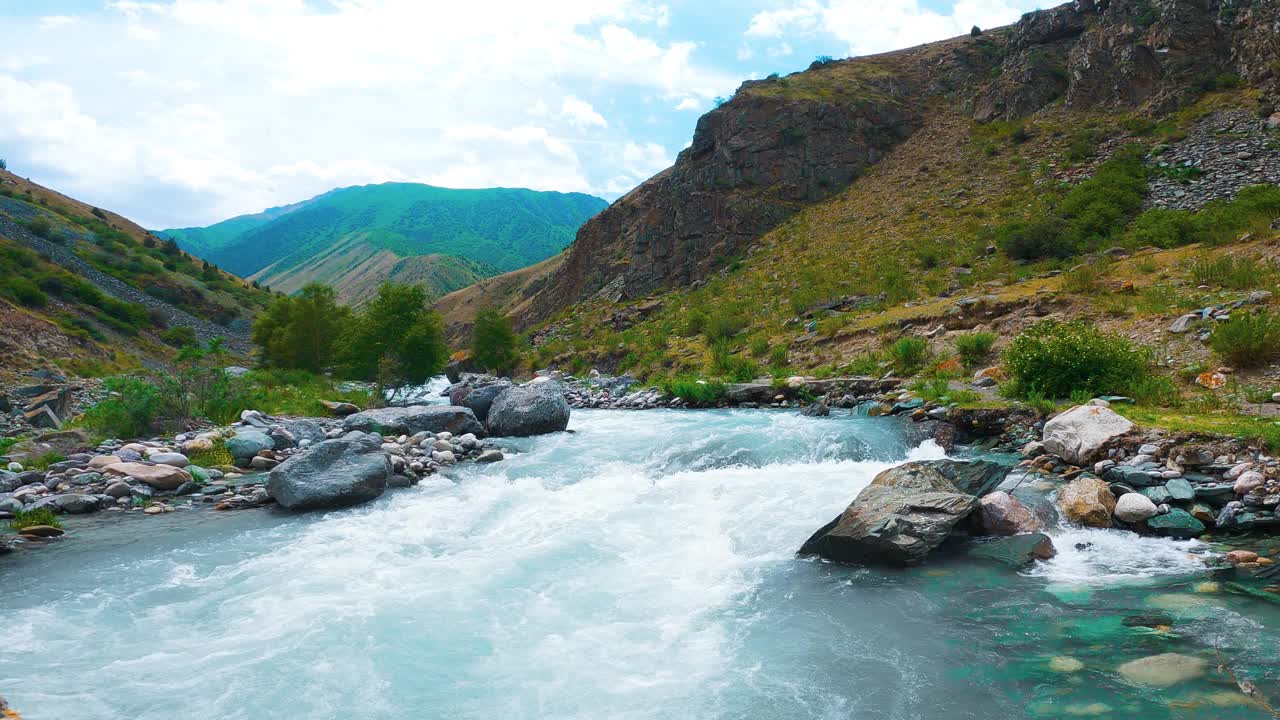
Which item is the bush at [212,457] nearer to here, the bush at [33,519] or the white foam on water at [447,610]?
the bush at [33,519]

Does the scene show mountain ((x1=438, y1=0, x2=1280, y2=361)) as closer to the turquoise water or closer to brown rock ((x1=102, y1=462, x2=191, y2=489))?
the turquoise water

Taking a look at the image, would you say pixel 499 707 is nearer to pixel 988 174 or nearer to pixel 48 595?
pixel 48 595

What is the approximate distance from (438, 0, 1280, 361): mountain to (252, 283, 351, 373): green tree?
13.4m

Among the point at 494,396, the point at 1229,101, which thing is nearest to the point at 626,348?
the point at 494,396

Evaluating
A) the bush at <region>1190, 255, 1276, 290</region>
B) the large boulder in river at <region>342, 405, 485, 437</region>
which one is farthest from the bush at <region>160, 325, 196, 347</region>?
the bush at <region>1190, 255, 1276, 290</region>

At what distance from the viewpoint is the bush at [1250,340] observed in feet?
37.5

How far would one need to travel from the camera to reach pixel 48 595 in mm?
7387

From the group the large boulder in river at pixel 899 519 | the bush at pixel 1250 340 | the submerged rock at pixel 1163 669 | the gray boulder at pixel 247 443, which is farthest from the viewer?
the gray boulder at pixel 247 443

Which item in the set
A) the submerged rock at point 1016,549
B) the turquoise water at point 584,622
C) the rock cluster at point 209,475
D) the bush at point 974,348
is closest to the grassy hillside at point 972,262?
the bush at point 974,348

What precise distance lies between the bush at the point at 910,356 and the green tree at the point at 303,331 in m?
32.4

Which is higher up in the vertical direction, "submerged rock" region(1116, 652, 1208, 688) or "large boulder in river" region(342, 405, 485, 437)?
"large boulder in river" region(342, 405, 485, 437)

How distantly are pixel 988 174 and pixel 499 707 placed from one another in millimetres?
42312

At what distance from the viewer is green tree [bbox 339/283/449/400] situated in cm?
2941

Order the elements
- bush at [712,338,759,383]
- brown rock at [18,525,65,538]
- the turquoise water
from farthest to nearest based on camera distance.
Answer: bush at [712,338,759,383]
brown rock at [18,525,65,538]
the turquoise water
